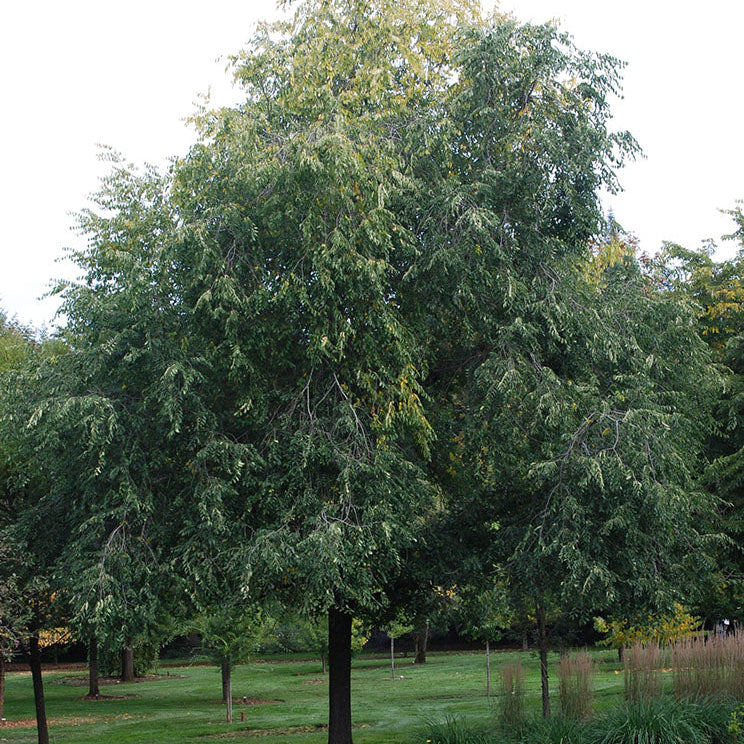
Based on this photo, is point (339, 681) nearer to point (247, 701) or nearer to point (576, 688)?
point (576, 688)

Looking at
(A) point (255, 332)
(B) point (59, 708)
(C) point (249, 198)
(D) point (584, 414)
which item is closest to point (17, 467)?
(A) point (255, 332)

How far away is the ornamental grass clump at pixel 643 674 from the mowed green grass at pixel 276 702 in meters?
1.82

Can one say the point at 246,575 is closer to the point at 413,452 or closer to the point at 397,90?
the point at 413,452

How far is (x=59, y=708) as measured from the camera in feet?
82.9

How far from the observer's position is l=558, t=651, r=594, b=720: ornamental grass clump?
39.3 ft

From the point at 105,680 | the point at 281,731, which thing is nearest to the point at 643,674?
the point at 281,731

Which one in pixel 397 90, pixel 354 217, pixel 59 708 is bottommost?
pixel 59 708

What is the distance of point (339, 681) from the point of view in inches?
526

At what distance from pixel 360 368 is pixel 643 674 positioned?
19.9 ft

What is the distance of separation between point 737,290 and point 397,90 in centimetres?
1023

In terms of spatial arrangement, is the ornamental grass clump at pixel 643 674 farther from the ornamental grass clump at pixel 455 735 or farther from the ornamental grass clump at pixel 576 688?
the ornamental grass clump at pixel 455 735

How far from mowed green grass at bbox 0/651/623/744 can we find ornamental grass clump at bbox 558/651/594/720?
4.69 ft

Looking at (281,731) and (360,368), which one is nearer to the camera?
(360,368)

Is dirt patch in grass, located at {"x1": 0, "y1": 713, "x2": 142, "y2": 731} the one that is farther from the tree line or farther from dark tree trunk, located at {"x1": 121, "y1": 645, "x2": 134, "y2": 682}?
dark tree trunk, located at {"x1": 121, "y1": 645, "x2": 134, "y2": 682}
